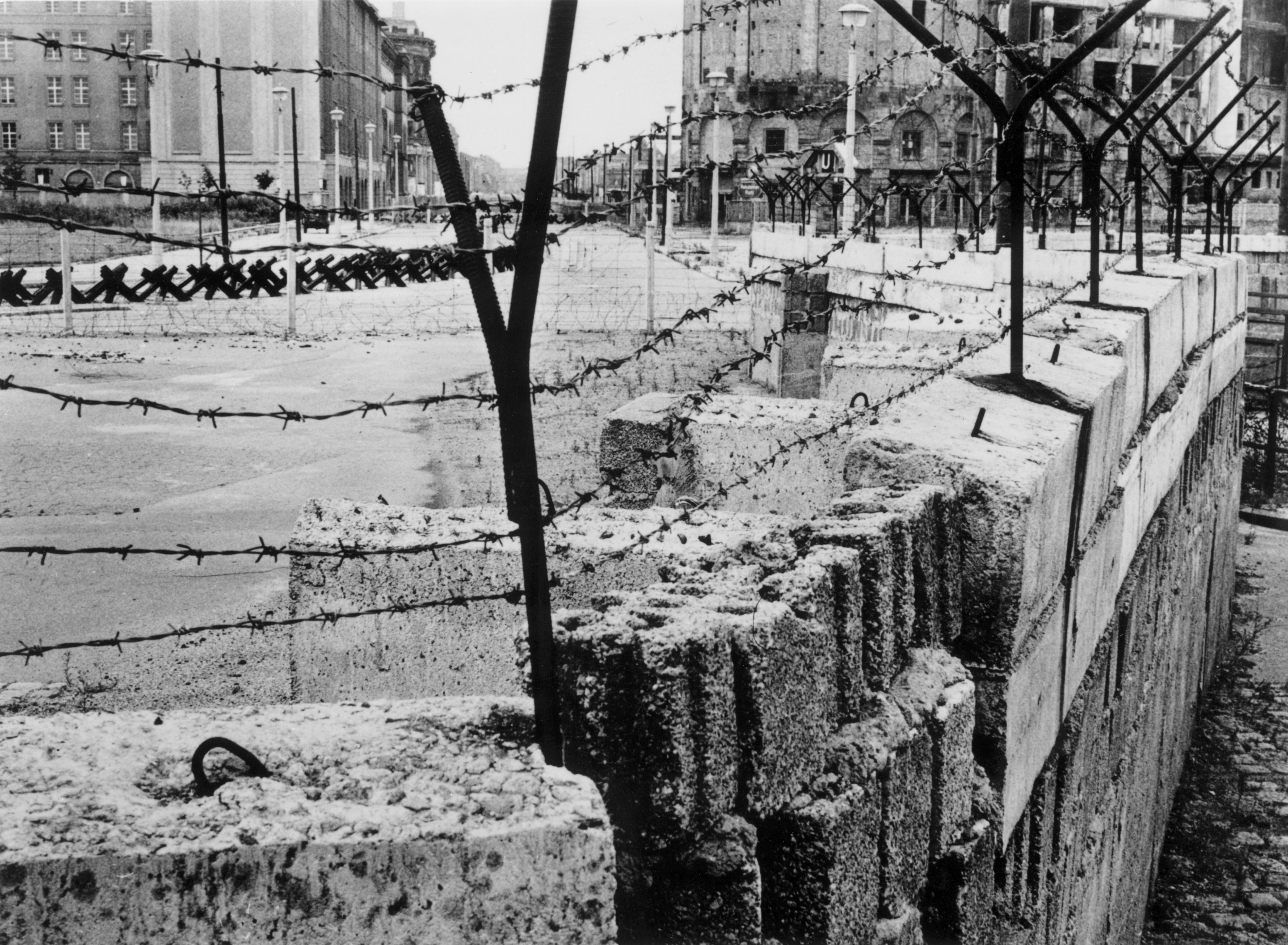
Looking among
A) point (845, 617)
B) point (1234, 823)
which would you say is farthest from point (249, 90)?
point (845, 617)

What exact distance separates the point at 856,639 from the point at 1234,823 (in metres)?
6.72

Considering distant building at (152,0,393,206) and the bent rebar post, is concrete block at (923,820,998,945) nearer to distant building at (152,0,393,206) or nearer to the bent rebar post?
the bent rebar post

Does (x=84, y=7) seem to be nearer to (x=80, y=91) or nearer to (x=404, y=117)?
(x=404, y=117)

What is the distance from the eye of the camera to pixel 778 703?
94.7 inches

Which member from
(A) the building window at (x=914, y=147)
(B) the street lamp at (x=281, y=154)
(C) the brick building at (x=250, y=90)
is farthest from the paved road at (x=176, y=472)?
(A) the building window at (x=914, y=147)

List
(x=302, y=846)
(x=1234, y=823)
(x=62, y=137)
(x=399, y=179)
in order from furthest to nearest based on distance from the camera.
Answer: (x=62, y=137), (x=399, y=179), (x=1234, y=823), (x=302, y=846)

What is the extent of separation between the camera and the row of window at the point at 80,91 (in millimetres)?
76562

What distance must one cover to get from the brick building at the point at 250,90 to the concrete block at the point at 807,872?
149 ft

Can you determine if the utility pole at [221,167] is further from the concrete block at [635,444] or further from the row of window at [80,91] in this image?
the row of window at [80,91]

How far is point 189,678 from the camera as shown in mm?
5457

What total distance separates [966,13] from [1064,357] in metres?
1.21

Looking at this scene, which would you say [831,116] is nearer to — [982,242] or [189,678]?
[982,242]

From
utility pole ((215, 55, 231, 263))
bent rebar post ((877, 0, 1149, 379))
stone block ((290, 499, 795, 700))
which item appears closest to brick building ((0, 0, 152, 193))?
utility pole ((215, 55, 231, 263))

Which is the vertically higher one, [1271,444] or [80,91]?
[80,91]
